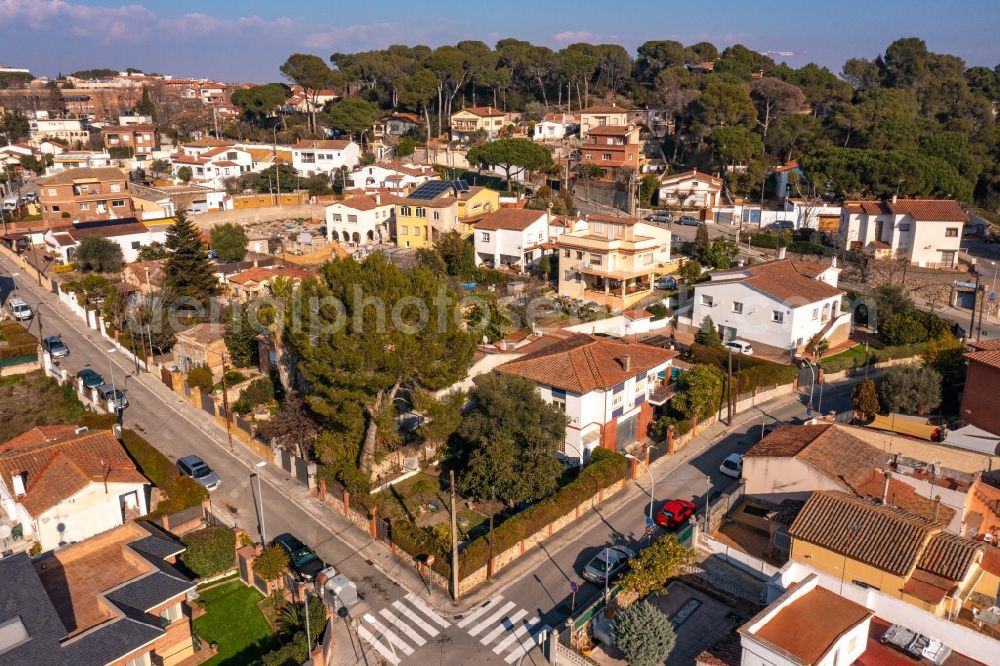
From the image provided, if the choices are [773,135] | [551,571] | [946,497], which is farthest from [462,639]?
[773,135]

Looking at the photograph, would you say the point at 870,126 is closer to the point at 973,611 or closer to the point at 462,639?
the point at 973,611

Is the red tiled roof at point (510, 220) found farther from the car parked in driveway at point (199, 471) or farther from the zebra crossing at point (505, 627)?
the zebra crossing at point (505, 627)

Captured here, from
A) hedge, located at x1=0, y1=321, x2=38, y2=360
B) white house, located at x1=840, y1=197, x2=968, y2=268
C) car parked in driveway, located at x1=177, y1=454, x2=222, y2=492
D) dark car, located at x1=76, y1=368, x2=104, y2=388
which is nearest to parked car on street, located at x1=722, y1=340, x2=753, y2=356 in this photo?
white house, located at x1=840, y1=197, x2=968, y2=268

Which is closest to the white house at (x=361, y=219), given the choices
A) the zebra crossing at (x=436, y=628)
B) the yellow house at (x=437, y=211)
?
the yellow house at (x=437, y=211)

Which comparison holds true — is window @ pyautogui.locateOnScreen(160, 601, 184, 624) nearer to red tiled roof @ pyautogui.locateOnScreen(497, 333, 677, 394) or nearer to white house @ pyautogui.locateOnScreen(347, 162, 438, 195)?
red tiled roof @ pyautogui.locateOnScreen(497, 333, 677, 394)

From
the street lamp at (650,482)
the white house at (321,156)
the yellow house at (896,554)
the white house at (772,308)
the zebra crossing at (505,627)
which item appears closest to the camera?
the yellow house at (896,554)

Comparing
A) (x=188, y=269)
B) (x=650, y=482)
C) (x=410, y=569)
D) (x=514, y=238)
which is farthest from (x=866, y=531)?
(x=188, y=269)

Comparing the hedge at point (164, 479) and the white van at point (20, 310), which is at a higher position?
the white van at point (20, 310)

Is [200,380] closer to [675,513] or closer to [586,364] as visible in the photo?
[586,364]
